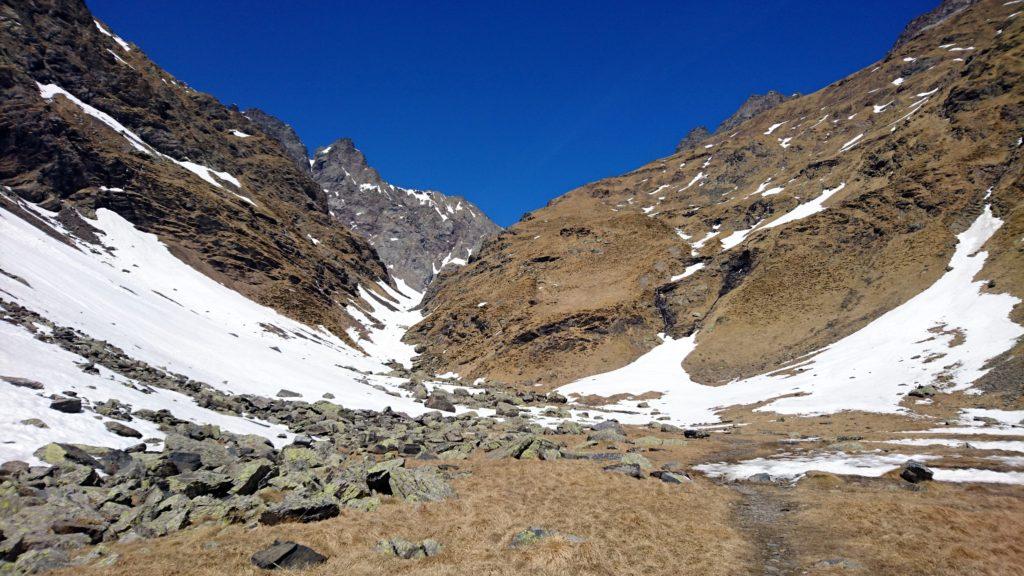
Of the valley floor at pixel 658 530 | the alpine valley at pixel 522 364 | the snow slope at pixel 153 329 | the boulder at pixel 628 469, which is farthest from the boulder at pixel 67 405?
the boulder at pixel 628 469

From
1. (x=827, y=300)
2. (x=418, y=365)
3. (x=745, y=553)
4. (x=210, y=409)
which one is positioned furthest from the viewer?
(x=418, y=365)

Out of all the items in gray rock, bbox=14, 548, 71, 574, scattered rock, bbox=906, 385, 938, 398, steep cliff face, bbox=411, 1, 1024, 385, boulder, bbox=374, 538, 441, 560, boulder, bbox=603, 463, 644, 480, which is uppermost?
steep cliff face, bbox=411, 1, 1024, 385

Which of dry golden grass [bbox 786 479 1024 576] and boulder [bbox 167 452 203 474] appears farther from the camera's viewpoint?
boulder [bbox 167 452 203 474]

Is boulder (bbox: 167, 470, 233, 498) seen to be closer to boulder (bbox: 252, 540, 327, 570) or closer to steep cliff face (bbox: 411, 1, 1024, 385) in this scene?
boulder (bbox: 252, 540, 327, 570)

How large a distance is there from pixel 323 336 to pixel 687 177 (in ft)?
450

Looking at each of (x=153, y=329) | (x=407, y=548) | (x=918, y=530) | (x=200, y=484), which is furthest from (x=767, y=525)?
(x=153, y=329)

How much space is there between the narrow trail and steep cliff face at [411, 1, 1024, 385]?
29493 millimetres

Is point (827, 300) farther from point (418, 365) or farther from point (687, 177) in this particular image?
Result: point (687, 177)

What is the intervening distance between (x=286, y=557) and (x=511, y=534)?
6147 millimetres

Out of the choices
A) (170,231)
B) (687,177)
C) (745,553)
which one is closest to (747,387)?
(745,553)

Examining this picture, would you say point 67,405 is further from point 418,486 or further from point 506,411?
point 506,411

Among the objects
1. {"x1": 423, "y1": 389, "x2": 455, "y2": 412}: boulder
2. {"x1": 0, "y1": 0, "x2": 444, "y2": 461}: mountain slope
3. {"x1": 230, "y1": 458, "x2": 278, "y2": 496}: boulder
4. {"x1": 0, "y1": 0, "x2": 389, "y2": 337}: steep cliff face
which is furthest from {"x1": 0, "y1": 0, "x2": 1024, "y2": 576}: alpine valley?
{"x1": 423, "y1": 389, "x2": 455, "y2": 412}: boulder

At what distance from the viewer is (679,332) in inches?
2987

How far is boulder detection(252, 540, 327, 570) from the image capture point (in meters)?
10.5
